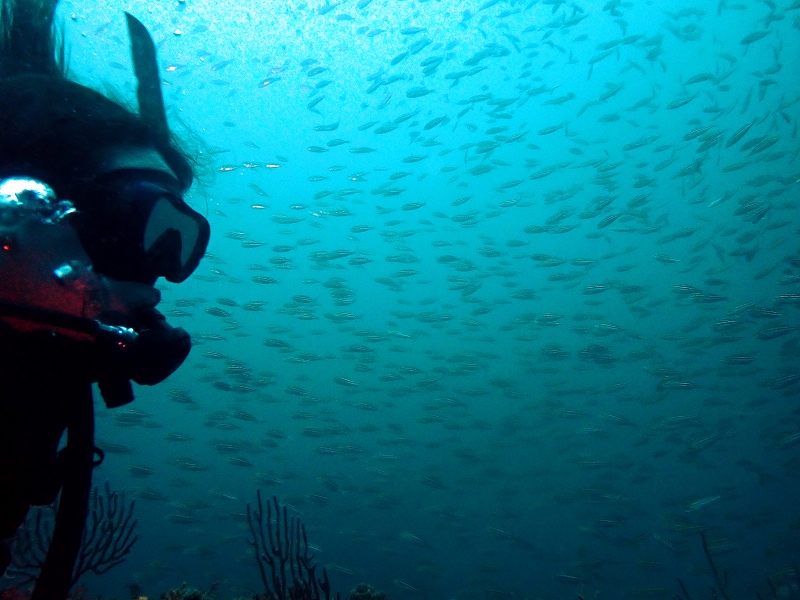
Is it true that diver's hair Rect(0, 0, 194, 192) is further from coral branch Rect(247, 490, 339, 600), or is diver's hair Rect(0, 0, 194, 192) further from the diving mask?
coral branch Rect(247, 490, 339, 600)

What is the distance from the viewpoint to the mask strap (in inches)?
77.9

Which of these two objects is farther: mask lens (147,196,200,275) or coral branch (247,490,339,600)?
coral branch (247,490,339,600)

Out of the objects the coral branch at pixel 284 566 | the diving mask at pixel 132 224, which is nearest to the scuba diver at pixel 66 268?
the diving mask at pixel 132 224

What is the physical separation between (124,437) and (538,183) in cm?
4432

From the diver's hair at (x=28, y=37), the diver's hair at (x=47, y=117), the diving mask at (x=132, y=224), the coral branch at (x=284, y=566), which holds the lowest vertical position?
the coral branch at (x=284, y=566)

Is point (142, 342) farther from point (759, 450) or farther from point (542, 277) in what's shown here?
point (759, 450)

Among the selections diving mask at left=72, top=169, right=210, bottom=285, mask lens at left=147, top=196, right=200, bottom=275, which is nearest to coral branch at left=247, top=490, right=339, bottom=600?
mask lens at left=147, top=196, right=200, bottom=275

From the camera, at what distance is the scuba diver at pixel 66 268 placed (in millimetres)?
1140

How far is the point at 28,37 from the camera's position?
1853 millimetres

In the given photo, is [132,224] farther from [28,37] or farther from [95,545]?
[95,545]

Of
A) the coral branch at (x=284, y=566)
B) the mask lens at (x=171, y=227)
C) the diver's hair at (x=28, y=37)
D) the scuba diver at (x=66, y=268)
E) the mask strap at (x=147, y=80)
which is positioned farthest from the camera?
the coral branch at (x=284, y=566)

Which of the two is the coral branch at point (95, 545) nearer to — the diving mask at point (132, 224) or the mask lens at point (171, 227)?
the mask lens at point (171, 227)

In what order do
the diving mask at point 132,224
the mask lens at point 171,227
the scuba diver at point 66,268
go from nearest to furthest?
the scuba diver at point 66,268 → the diving mask at point 132,224 → the mask lens at point 171,227

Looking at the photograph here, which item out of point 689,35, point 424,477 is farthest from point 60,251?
point 689,35
